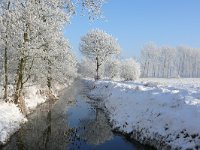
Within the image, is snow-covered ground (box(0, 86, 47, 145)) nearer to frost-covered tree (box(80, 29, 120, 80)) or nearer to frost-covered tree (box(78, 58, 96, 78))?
frost-covered tree (box(80, 29, 120, 80))

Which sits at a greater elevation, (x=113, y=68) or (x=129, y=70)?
(x=113, y=68)

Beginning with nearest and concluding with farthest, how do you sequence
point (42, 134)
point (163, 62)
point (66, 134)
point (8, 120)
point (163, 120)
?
1. point (163, 120)
2. point (8, 120)
3. point (42, 134)
4. point (66, 134)
5. point (163, 62)

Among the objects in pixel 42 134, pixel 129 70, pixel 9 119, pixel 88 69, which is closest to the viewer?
pixel 42 134

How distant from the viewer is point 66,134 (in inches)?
1065

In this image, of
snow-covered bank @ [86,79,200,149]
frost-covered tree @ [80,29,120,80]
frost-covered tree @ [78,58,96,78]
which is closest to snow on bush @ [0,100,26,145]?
snow-covered bank @ [86,79,200,149]

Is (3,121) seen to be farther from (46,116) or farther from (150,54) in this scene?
(150,54)

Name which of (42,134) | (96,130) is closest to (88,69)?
(96,130)

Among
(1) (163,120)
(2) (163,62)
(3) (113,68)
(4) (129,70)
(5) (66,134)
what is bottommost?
(5) (66,134)

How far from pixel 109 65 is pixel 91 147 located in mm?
85030

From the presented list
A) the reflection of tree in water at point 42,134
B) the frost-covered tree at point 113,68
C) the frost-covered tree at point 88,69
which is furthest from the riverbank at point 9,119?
the frost-covered tree at point 88,69

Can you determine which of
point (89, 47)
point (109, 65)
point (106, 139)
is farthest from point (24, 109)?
point (109, 65)

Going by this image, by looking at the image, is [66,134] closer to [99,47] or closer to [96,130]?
[96,130]

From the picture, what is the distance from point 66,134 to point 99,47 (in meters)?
66.4

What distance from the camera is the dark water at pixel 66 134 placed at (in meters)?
22.9
